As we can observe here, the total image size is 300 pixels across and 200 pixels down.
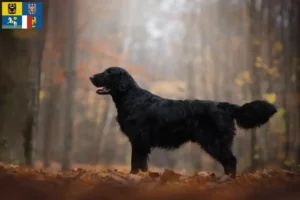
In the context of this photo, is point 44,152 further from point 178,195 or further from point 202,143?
point 178,195

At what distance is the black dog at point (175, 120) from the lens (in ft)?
9.44

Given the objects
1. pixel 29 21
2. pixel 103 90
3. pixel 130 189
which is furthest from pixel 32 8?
pixel 130 189

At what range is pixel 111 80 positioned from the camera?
3.09 meters

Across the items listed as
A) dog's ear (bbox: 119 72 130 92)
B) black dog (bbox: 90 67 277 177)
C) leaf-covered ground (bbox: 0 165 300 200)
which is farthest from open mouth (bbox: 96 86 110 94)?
leaf-covered ground (bbox: 0 165 300 200)

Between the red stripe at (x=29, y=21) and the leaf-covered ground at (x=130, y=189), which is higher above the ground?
the red stripe at (x=29, y=21)

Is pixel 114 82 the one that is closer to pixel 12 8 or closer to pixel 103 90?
pixel 103 90

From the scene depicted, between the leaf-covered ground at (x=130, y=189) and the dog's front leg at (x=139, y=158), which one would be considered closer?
the leaf-covered ground at (x=130, y=189)

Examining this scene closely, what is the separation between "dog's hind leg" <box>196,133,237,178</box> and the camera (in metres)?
2.88

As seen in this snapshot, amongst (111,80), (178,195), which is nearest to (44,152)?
(111,80)

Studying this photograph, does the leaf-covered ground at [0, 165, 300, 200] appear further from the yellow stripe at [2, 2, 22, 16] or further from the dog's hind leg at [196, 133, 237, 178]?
the yellow stripe at [2, 2, 22, 16]

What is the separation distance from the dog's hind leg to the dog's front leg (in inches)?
18.9

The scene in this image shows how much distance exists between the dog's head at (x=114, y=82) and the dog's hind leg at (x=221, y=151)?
770 mm

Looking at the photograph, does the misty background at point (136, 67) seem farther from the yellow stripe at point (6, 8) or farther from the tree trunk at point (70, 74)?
the yellow stripe at point (6, 8)

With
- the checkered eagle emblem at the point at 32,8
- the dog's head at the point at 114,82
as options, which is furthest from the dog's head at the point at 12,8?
the dog's head at the point at 114,82
